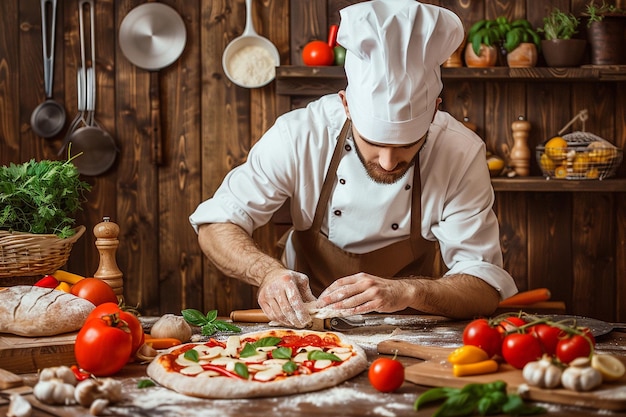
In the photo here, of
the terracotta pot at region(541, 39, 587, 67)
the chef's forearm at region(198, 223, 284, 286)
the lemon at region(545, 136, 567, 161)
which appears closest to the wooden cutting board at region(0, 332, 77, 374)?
the chef's forearm at region(198, 223, 284, 286)

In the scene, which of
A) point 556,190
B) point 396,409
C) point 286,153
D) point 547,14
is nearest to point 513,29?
point 547,14

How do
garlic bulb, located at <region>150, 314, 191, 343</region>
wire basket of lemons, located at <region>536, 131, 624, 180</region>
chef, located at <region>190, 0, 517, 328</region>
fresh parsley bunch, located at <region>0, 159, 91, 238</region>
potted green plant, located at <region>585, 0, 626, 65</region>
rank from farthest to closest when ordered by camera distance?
1. potted green plant, located at <region>585, 0, 626, 65</region>
2. wire basket of lemons, located at <region>536, 131, 624, 180</region>
3. fresh parsley bunch, located at <region>0, 159, 91, 238</region>
4. chef, located at <region>190, 0, 517, 328</region>
5. garlic bulb, located at <region>150, 314, 191, 343</region>

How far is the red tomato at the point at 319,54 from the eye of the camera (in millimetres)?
3695

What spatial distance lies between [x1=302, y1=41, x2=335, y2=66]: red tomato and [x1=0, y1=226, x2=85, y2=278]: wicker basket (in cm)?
168

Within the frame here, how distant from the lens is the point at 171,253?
407 cm

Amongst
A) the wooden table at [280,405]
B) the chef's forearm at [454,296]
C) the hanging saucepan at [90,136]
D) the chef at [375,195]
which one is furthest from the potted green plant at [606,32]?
the wooden table at [280,405]

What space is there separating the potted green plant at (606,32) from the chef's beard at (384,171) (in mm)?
1602

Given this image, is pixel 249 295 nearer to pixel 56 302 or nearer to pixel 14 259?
pixel 14 259

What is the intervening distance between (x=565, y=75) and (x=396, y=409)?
258 cm

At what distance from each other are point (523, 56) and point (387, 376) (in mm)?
2505

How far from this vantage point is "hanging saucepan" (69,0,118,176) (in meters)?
3.95

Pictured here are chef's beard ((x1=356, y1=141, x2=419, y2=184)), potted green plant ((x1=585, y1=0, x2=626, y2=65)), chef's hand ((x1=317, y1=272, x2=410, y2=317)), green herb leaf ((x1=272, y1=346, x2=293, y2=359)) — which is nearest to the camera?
green herb leaf ((x1=272, y1=346, x2=293, y2=359))

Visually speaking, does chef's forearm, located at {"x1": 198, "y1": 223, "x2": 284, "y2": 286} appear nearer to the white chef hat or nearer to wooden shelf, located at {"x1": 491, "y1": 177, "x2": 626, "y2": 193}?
the white chef hat

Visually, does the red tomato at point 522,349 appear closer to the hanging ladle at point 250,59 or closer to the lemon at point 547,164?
the lemon at point 547,164
